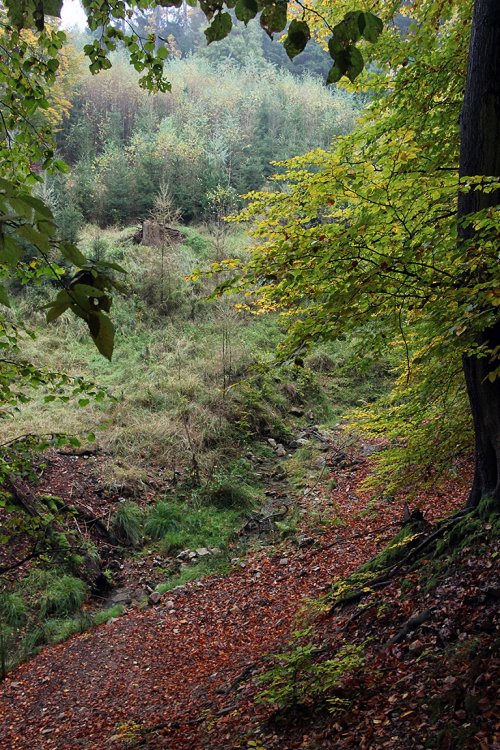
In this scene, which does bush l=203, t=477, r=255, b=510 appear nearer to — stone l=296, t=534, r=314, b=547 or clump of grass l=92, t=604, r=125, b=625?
stone l=296, t=534, r=314, b=547

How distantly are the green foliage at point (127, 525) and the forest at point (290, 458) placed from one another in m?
0.03

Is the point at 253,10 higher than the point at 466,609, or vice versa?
the point at 253,10

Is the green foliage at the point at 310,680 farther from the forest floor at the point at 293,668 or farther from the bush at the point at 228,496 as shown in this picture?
the bush at the point at 228,496

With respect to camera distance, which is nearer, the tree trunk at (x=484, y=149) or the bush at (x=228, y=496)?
the tree trunk at (x=484, y=149)

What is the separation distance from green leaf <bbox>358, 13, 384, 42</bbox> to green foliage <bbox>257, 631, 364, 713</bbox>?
3013 millimetres

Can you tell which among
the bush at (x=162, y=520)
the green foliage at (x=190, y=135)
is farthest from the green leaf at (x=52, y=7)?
the green foliage at (x=190, y=135)

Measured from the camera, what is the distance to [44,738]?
13.4ft

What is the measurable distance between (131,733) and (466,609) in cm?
252

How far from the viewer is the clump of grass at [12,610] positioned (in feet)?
19.6

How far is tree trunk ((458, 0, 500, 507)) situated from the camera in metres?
3.09

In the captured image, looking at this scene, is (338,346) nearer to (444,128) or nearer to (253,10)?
(444,128)

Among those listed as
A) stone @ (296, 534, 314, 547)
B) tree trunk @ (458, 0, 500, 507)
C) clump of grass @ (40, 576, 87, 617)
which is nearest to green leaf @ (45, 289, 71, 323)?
tree trunk @ (458, 0, 500, 507)

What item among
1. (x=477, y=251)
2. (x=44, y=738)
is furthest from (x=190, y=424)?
(x=477, y=251)

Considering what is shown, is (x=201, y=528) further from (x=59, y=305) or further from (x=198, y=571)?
(x=59, y=305)
